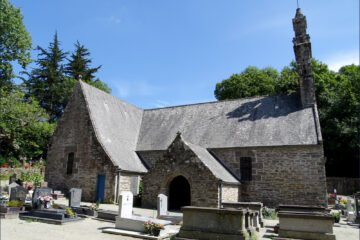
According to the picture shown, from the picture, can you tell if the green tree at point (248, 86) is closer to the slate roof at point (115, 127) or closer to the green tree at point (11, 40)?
the slate roof at point (115, 127)

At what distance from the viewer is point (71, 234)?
9.24m

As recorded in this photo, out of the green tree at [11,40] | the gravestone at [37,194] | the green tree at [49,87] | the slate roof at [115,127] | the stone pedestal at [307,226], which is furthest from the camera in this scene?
the green tree at [49,87]

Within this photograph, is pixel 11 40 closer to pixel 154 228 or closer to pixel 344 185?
pixel 154 228

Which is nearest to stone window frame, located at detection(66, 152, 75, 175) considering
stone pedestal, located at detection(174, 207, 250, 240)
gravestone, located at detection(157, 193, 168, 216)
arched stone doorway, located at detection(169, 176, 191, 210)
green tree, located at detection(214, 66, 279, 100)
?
arched stone doorway, located at detection(169, 176, 191, 210)

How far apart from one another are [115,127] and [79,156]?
3.78 m

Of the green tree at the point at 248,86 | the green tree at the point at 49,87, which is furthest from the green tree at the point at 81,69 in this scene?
the green tree at the point at 248,86

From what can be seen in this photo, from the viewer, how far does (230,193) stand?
1686cm

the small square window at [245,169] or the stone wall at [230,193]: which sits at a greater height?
the small square window at [245,169]

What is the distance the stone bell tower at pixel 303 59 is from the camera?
70.9 feet

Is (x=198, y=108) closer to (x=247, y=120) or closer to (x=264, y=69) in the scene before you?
(x=247, y=120)

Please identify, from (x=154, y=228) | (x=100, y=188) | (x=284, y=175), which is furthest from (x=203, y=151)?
(x=154, y=228)

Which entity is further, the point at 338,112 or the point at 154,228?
the point at 338,112

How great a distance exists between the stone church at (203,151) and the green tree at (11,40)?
11.6 meters

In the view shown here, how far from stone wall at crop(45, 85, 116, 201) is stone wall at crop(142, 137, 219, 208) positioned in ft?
9.83
